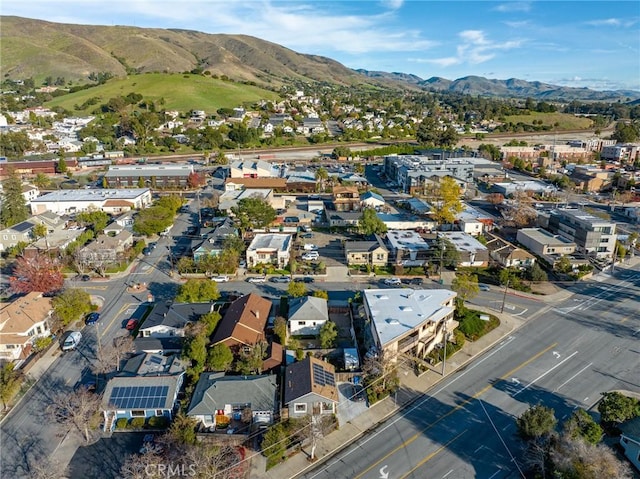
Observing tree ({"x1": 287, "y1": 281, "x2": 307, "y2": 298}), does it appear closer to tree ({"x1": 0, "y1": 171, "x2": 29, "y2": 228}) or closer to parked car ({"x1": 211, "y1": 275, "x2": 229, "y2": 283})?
parked car ({"x1": 211, "y1": 275, "x2": 229, "y2": 283})

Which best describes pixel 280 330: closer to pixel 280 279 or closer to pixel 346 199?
pixel 280 279

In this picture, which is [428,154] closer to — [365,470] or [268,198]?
[268,198]

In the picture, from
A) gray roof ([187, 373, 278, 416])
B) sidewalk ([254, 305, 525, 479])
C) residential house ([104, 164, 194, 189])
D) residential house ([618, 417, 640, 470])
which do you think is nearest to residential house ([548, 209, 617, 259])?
sidewalk ([254, 305, 525, 479])

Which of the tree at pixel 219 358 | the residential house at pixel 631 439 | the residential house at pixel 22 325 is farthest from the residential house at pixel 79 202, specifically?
the residential house at pixel 631 439

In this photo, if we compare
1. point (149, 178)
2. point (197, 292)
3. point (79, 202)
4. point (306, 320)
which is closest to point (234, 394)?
point (306, 320)

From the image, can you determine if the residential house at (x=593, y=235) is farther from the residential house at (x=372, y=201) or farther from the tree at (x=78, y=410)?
the tree at (x=78, y=410)

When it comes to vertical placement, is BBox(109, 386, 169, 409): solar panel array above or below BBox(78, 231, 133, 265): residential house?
below
